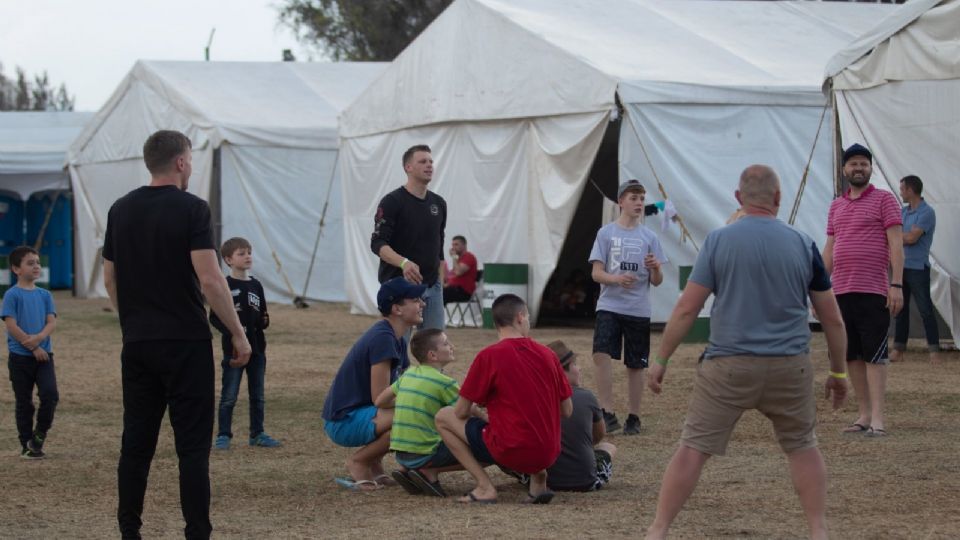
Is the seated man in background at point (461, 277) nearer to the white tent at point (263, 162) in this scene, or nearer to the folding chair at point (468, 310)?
the folding chair at point (468, 310)

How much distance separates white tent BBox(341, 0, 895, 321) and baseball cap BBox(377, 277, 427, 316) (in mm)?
9081

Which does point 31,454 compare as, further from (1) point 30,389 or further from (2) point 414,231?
(2) point 414,231

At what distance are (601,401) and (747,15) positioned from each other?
12510 millimetres

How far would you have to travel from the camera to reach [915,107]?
501 inches

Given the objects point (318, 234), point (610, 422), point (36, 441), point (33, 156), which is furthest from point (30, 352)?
point (33, 156)

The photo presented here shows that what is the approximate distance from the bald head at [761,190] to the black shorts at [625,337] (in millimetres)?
3683

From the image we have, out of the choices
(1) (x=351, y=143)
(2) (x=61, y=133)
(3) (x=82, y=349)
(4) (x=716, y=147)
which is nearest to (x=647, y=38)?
(4) (x=716, y=147)

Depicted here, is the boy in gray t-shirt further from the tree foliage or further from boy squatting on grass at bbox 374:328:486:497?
the tree foliage

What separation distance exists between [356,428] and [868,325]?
3349mm

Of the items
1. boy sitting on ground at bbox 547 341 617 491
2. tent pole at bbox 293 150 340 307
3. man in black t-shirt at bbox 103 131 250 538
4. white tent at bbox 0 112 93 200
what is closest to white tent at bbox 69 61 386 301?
tent pole at bbox 293 150 340 307

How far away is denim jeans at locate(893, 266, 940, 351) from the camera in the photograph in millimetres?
12930

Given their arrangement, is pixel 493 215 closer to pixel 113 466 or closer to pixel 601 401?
Answer: pixel 601 401

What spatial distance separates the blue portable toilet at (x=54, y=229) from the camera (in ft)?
102

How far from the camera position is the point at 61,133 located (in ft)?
103
